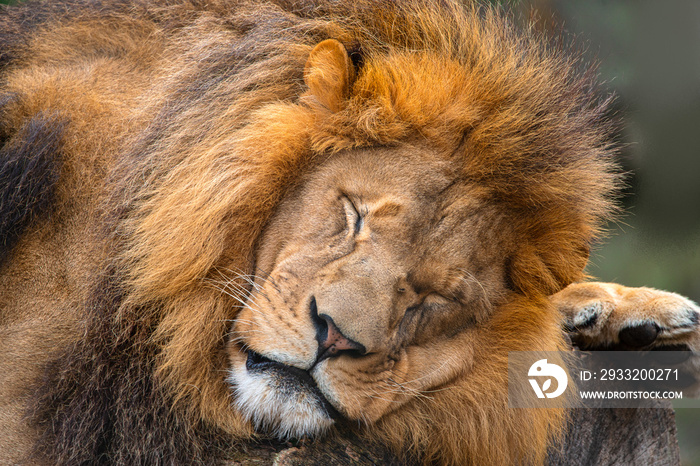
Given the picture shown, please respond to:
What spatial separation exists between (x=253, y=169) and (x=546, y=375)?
5.30 feet

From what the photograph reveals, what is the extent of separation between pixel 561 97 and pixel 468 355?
1.24 m

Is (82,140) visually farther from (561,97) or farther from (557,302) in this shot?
(557,302)

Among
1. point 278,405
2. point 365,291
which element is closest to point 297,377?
point 278,405

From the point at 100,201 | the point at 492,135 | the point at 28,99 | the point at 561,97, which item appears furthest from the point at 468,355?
the point at 28,99

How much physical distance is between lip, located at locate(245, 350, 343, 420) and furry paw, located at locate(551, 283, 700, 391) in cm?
139

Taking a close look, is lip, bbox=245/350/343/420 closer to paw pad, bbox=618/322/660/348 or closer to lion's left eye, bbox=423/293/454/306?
lion's left eye, bbox=423/293/454/306

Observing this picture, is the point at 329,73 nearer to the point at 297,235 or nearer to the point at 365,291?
the point at 297,235

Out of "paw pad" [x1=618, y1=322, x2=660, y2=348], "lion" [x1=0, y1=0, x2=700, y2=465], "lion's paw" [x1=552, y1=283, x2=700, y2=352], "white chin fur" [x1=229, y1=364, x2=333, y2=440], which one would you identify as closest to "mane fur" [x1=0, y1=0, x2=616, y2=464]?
"lion" [x1=0, y1=0, x2=700, y2=465]

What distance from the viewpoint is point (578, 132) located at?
10.6ft

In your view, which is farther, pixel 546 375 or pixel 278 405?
pixel 546 375

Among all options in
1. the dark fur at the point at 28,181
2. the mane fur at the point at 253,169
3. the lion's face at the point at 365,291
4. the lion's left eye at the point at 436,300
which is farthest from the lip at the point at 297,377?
the dark fur at the point at 28,181

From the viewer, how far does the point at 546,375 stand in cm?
324

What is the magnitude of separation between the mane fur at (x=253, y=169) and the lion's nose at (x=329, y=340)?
47 cm

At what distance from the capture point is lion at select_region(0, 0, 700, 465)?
287 centimetres
